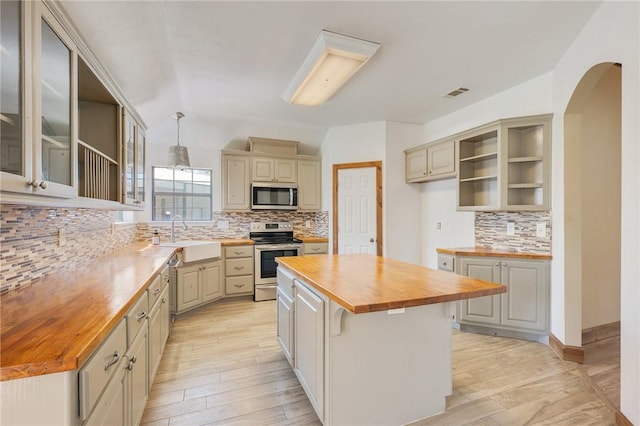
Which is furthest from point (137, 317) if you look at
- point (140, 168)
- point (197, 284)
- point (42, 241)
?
point (197, 284)

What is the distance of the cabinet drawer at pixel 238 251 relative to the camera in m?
4.06

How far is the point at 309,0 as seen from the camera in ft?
5.91

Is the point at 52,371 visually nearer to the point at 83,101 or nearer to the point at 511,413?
the point at 83,101

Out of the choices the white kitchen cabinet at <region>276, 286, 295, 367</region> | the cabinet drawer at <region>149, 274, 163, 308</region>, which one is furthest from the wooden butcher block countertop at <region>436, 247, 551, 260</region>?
the cabinet drawer at <region>149, 274, 163, 308</region>

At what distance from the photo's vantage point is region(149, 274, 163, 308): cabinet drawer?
1.92 m

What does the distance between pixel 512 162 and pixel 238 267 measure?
12.0ft

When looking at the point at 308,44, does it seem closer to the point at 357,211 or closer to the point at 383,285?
the point at 383,285

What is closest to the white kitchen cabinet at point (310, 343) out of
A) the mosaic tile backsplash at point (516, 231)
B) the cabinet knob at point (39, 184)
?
the cabinet knob at point (39, 184)

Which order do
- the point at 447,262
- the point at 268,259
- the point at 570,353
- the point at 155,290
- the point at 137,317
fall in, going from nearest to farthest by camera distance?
the point at 137,317 → the point at 155,290 → the point at 570,353 → the point at 447,262 → the point at 268,259

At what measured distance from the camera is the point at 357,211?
4.35 m

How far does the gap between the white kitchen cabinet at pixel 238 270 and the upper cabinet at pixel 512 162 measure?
9.74 feet

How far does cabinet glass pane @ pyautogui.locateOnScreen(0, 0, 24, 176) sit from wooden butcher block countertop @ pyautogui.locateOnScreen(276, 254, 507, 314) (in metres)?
1.38

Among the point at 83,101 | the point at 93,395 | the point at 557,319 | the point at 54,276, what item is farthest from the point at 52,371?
the point at 557,319

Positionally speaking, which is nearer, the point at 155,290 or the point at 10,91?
the point at 10,91
